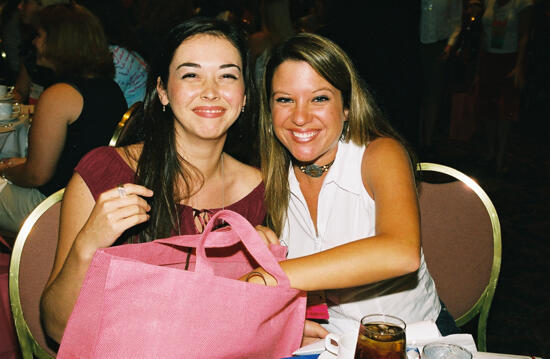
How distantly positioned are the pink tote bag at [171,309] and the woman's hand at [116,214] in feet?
0.51

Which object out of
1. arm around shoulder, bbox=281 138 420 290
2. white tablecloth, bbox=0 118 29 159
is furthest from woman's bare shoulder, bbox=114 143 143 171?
white tablecloth, bbox=0 118 29 159

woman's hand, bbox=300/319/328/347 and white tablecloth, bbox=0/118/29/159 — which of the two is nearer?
woman's hand, bbox=300/319/328/347

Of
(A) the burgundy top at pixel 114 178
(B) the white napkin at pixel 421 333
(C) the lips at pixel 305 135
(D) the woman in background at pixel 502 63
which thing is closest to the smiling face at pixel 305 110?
(C) the lips at pixel 305 135

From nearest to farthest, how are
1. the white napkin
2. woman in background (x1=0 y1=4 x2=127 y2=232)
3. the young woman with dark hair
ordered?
the white napkin < the young woman with dark hair < woman in background (x1=0 y1=4 x2=127 y2=232)

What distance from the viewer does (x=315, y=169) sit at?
193cm

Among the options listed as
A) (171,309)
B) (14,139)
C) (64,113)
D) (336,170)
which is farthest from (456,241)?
(14,139)

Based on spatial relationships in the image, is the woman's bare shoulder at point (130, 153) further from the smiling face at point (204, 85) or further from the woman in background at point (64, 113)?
the woman in background at point (64, 113)

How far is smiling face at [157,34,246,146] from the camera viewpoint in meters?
1.73

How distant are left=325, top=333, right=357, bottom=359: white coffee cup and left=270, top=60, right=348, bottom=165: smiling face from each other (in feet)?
2.67

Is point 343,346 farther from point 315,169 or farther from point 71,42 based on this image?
point 71,42

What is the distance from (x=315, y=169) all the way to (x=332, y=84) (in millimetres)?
366

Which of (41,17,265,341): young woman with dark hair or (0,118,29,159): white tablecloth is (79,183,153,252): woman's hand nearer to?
(41,17,265,341): young woman with dark hair

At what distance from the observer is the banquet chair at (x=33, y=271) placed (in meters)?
1.57

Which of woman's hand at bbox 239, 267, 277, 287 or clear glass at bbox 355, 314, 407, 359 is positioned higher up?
woman's hand at bbox 239, 267, 277, 287
